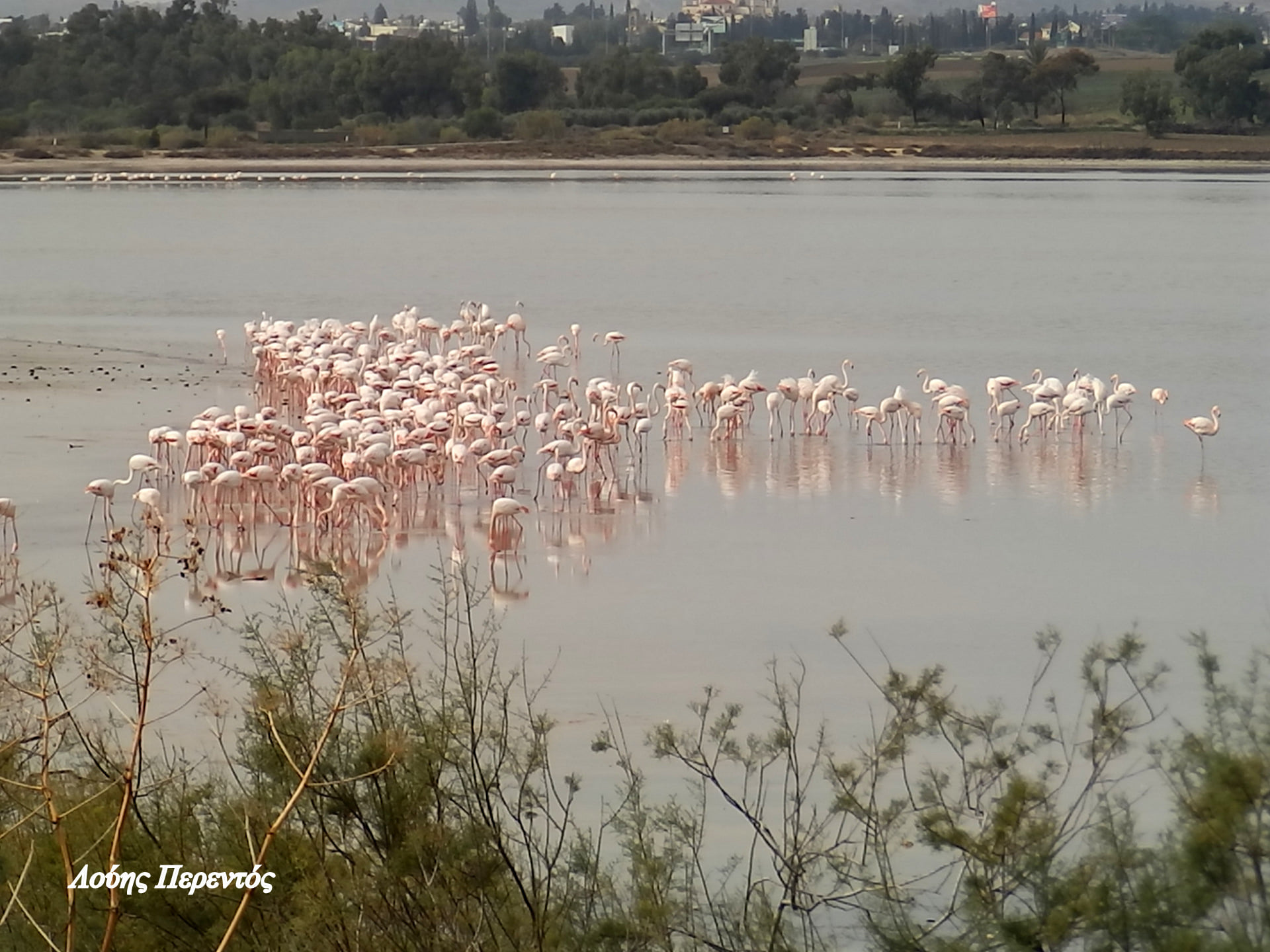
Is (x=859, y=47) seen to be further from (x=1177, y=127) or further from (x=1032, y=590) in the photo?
(x=1032, y=590)

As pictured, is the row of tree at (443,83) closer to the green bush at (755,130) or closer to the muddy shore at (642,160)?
the muddy shore at (642,160)

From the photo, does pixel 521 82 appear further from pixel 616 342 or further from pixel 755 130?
pixel 616 342

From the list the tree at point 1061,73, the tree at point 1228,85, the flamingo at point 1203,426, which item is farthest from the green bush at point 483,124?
the flamingo at point 1203,426

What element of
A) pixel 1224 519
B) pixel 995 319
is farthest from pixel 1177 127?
pixel 1224 519

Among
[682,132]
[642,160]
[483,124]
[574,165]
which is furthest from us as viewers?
[483,124]

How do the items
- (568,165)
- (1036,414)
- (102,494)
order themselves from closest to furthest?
(102,494) < (1036,414) < (568,165)

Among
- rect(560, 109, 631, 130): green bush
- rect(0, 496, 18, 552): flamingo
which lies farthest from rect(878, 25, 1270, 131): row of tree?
rect(0, 496, 18, 552): flamingo

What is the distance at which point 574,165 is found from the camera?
7244 centimetres

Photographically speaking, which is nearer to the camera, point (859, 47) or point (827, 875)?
point (827, 875)

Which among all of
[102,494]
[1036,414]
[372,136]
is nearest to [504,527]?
[102,494]

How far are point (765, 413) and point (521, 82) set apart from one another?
75.1 m

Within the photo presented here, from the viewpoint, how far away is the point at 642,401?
52.1 feet

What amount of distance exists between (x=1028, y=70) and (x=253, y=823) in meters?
84.5

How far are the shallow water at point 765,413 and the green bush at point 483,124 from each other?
119ft
